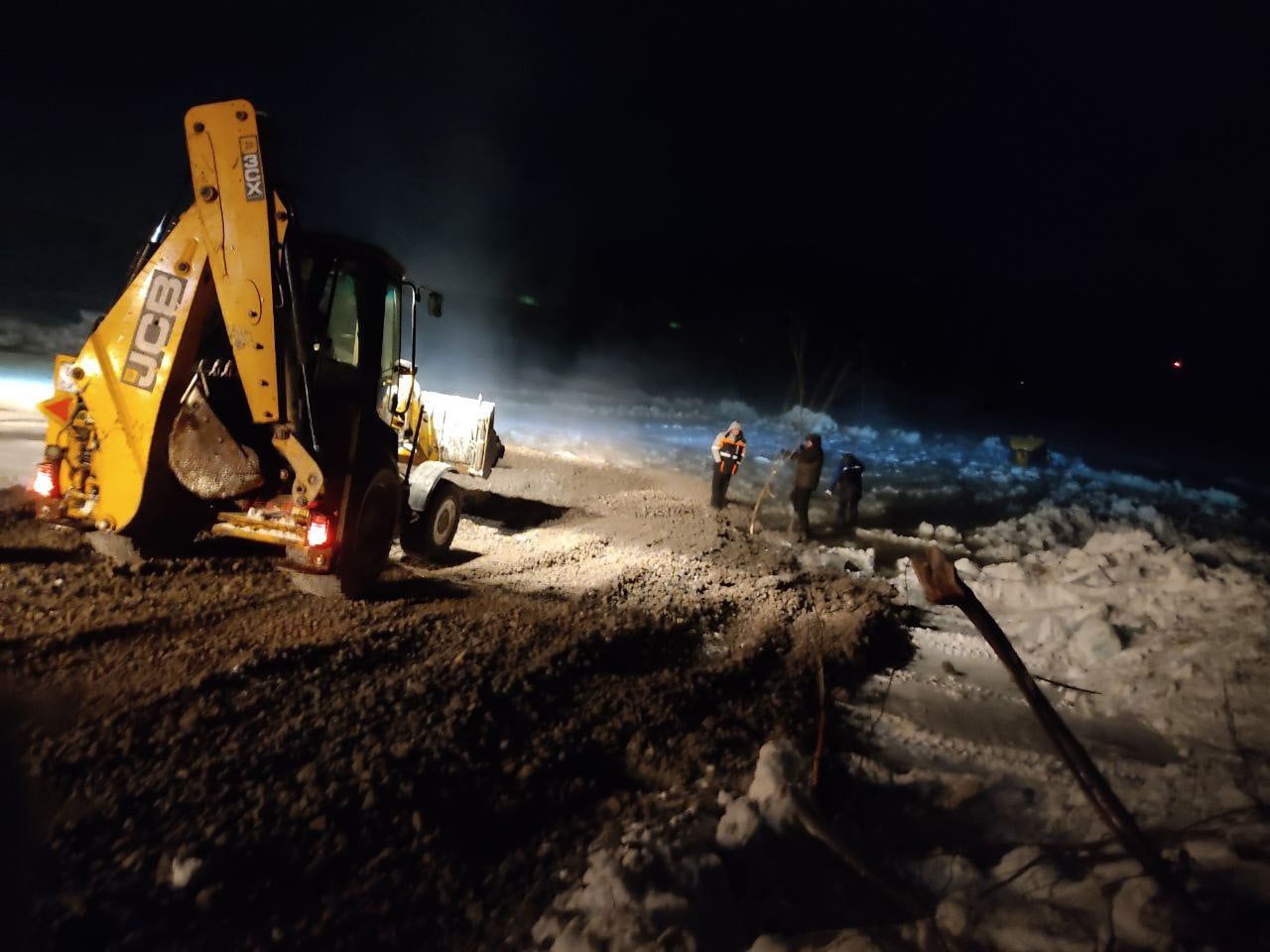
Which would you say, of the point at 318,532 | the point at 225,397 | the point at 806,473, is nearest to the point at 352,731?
the point at 318,532

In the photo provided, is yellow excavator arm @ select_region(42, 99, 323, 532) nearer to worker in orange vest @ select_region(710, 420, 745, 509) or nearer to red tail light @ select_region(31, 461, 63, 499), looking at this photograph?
red tail light @ select_region(31, 461, 63, 499)

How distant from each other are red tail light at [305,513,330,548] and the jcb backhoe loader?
0.01 meters

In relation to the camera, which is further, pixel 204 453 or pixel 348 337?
pixel 348 337

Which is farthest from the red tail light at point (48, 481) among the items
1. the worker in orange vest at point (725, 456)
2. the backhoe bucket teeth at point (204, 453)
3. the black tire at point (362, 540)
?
the worker in orange vest at point (725, 456)

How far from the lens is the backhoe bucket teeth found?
468 centimetres

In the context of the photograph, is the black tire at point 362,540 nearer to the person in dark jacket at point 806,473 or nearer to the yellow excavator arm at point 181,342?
the yellow excavator arm at point 181,342

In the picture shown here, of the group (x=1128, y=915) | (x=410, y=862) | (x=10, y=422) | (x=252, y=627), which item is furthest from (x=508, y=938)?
(x=10, y=422)

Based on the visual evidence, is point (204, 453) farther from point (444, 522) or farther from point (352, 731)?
point (444, 522)

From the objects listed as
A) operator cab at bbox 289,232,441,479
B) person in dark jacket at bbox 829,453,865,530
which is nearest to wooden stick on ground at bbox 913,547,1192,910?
operator cab at bbox 289,232,441,479

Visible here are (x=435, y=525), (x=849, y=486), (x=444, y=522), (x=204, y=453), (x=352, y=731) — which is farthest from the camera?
(x=849, y=486)

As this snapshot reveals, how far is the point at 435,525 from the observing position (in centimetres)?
732

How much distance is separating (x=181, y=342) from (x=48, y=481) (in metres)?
1.58

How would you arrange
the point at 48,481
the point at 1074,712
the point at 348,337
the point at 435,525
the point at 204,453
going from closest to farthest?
1. the point at 204,453
2. the point at 48,481
3. the point at 1074,712
4. the point at 348,337
5. the point at 435,525

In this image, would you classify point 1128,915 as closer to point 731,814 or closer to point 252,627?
point 731,814
